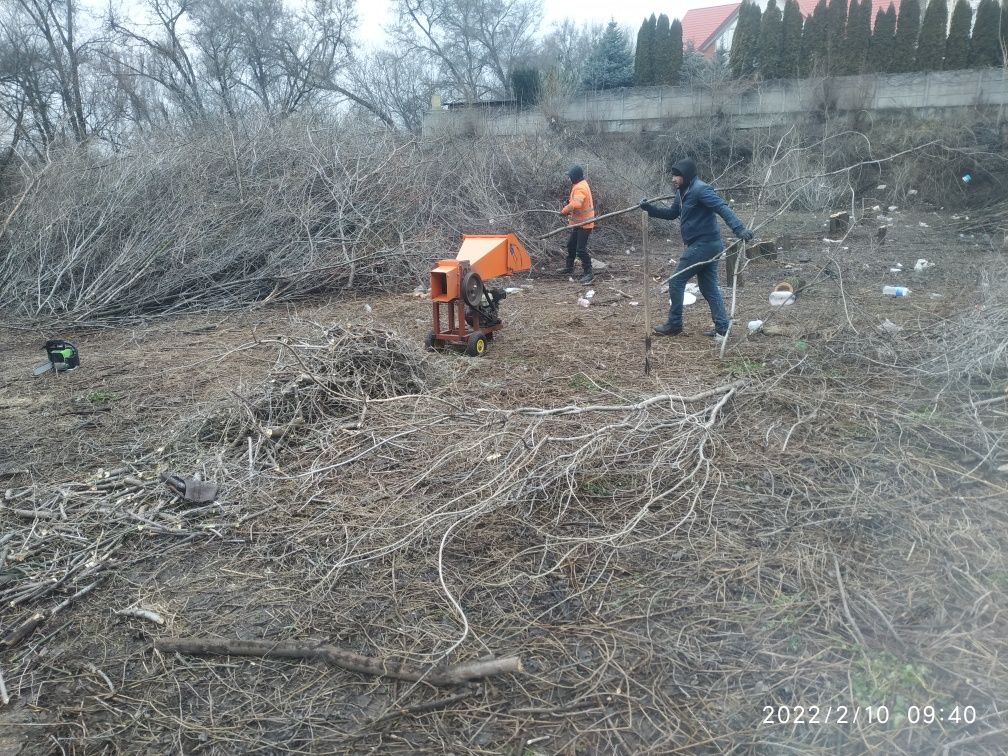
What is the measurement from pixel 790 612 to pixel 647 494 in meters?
0.96

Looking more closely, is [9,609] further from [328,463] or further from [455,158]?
[455,158]

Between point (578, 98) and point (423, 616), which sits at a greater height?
point (578, 98)

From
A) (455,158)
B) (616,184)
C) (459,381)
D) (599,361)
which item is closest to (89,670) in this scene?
(459,381)

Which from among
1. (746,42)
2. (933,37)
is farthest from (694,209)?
(746,42)

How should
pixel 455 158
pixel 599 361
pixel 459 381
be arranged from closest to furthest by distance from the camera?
pixel 459 381 < pixel 599 361 < pixel 455 158

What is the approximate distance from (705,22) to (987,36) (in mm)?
20503

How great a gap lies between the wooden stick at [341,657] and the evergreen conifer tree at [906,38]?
76.2ft

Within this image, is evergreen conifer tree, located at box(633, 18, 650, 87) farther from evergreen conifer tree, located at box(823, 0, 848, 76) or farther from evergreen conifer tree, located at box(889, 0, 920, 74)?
evergreen conifer tree, located at box(889, 0, 920, 74)

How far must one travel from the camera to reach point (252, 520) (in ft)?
11.6

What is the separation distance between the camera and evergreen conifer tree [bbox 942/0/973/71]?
1936 cm

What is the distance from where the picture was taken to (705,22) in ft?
122

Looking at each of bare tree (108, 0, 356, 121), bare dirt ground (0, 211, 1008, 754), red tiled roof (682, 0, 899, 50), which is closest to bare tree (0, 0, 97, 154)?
bare tree (108, 0, 356, 121)

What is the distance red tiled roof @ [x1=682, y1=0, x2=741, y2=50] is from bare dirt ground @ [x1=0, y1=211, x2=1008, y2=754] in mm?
35818

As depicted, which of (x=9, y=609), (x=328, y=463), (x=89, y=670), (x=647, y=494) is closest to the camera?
(x=89, y=670)
